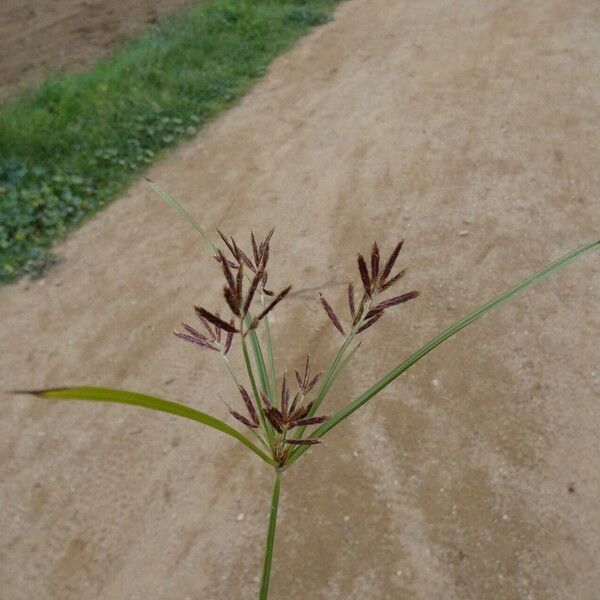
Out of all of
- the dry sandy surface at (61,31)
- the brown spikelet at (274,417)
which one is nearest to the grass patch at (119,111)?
the dry sandy surface at (61,31)

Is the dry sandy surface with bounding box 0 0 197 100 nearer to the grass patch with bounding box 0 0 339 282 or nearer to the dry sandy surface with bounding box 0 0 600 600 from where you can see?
the grass patch with bounding box 0 0 339 282

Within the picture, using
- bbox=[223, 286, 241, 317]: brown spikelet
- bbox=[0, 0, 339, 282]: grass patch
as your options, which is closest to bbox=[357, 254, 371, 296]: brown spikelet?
bbox=[223, 286, 241, 317]: brown spikelet

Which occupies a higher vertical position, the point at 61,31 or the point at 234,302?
the point at 234,302

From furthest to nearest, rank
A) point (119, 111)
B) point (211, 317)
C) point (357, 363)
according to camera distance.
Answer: point (119, 111), point (357, 363), point (211, 317)

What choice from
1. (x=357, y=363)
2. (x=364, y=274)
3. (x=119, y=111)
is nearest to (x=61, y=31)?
(x=119, y=111)

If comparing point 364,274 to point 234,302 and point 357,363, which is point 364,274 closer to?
point 234,302

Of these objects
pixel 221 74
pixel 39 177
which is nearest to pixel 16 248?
pixel 39 177

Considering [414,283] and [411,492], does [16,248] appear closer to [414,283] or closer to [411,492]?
[414,283]
